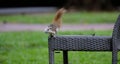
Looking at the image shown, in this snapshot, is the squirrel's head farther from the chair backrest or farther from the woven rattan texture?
the chair backrest

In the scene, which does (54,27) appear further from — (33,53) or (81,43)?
(33,53)

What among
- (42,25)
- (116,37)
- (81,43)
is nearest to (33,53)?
(81,43)

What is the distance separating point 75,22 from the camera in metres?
16.8

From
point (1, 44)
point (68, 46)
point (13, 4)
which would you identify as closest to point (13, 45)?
point (1, 44)

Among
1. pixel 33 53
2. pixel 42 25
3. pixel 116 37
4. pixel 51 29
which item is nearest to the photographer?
pixel 116 37

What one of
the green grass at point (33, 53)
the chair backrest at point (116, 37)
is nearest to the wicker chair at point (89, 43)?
the chair backrest at point (116, 37)

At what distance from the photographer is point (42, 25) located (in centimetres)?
1571

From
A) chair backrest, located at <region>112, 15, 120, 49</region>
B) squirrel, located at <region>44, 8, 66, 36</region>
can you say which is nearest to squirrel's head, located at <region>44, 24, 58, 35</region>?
squirrel, located at <region>44, 8, 66, 36</region>

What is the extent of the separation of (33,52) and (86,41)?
387 centimetres

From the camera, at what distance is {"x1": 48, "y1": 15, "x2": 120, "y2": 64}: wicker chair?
17.1 feet

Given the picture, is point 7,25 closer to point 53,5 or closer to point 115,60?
point 53,5

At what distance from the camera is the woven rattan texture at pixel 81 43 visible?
5246mm

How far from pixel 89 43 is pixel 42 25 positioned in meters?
10.5

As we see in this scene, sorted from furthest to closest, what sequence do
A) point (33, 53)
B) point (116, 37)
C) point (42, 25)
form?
point (42, 25) → point (33, 53) → point (116, 37)
